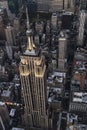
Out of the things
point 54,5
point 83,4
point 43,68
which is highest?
point 83,4

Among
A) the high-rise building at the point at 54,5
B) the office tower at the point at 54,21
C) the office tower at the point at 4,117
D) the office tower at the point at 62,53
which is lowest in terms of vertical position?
the office tower at the point at 4,117

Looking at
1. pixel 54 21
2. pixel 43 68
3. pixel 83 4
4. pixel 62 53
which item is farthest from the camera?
pixel 83 4

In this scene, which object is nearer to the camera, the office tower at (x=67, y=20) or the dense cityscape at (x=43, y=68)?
the dense cityscape at (x=43, y=68)

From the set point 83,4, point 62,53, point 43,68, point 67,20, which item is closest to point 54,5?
point 67,20

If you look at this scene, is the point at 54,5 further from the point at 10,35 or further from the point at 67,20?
the point at 10,35

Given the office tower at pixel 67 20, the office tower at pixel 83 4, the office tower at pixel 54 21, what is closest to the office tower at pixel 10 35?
the office tower at pixel 54 21

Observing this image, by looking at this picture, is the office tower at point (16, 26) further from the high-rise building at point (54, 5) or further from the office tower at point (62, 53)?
the office tower at point (62, 53)

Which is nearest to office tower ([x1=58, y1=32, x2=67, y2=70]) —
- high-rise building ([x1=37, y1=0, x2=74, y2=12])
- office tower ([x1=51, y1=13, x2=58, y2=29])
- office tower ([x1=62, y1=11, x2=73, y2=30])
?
office tower ([x1=51, y1=13, x2=58, y2=29])
